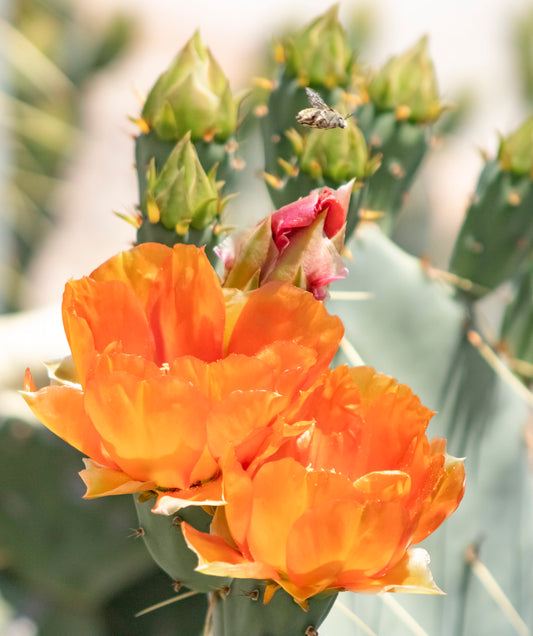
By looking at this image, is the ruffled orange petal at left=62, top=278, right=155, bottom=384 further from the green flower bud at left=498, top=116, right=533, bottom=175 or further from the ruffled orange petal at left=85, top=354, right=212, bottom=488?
the green flower bud at left=498, top=116, right=533, bottom=175

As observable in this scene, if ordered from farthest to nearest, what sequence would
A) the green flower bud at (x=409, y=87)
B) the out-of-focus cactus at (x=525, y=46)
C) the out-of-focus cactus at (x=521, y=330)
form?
the out-of-focus cactus at (x=525, y=46) < the out-of-focus cactus at (x=521, y=330) < the green flower bud at (x=409, y=87)

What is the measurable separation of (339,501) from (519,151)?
21.7 inches

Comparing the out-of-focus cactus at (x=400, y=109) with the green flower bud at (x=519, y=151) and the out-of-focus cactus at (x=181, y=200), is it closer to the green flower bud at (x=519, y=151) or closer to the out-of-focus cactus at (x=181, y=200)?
the green flower bud at (x=519, y=151)

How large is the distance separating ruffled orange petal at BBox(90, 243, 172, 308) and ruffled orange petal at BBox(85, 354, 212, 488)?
6 centimetres

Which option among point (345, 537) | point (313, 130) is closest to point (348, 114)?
point (313, 130)

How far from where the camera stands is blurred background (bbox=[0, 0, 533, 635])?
266 centimetres

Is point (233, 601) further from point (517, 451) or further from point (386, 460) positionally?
point (517, 451)

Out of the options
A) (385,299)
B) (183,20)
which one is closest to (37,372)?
(385,299)

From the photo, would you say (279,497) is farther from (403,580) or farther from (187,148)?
(187,148)

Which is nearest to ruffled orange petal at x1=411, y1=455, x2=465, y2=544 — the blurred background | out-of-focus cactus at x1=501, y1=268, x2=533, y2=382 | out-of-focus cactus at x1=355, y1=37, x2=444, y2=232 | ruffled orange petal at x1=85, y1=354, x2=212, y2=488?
ruffled orange petal at x1=85, y1=354, x2=212, y2=488

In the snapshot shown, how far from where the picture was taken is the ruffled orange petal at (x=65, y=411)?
37cm

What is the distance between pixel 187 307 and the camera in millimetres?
406

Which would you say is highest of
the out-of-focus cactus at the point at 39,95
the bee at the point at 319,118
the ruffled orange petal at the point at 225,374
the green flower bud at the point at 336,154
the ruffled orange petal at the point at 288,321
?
the bee at the point at 319,118

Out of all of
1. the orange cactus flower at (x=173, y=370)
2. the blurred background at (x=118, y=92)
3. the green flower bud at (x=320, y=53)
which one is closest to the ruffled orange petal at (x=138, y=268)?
the orange cactus flower at (x=173, y=370)
